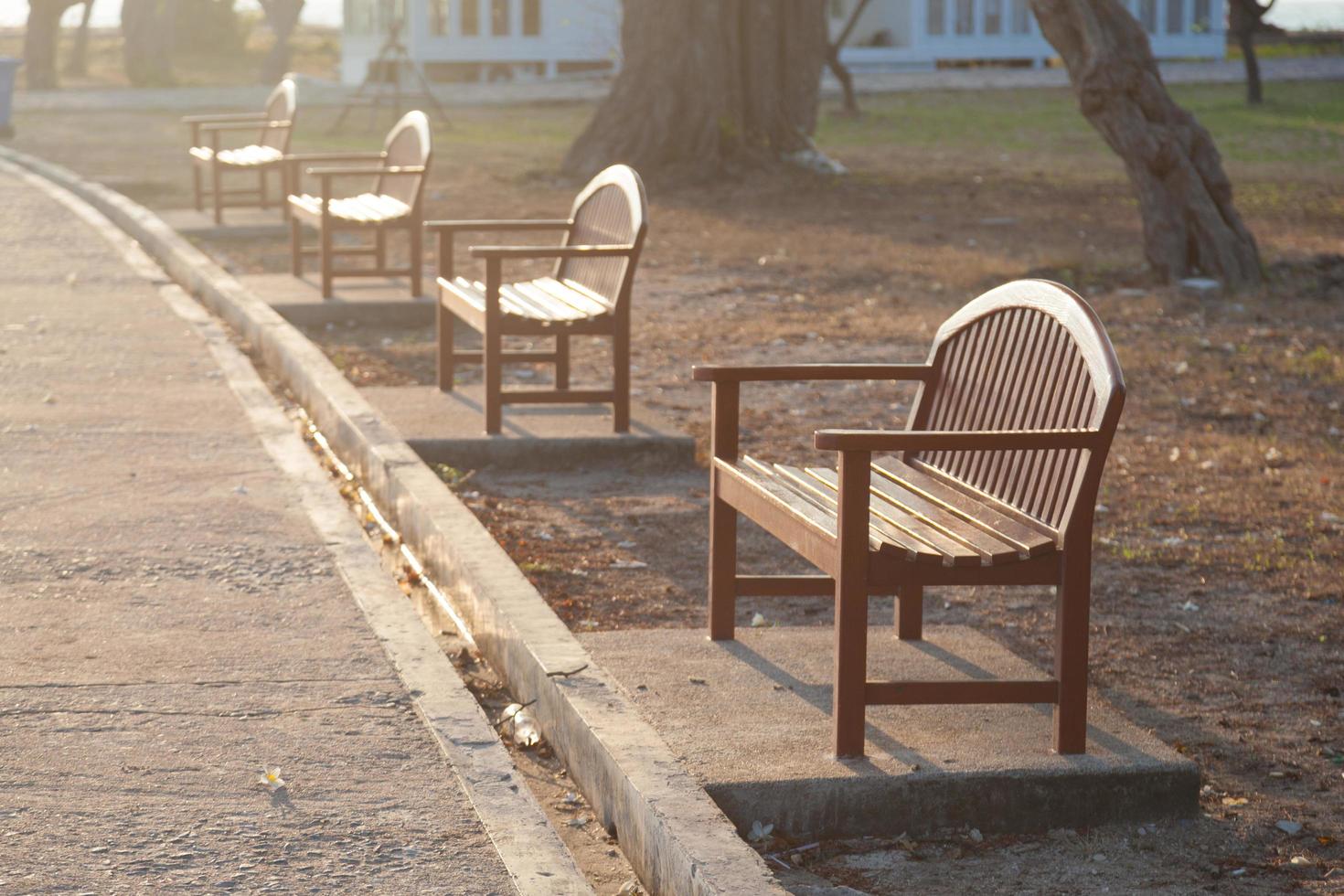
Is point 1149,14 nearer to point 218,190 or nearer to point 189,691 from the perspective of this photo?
point 218,190

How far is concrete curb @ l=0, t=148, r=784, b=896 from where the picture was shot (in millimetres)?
3559

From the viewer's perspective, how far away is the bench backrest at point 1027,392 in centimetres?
407

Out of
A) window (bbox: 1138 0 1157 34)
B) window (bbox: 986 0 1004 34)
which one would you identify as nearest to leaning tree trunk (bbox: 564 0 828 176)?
window (bbox: 986 0 1004 34)

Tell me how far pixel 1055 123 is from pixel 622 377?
79.7ft

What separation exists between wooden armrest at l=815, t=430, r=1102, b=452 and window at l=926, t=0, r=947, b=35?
143ft

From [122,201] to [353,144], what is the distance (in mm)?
10094

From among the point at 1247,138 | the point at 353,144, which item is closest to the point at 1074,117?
the point at 1247,138

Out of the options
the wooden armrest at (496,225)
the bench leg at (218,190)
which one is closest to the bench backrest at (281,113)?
the bench leg at (218,190)

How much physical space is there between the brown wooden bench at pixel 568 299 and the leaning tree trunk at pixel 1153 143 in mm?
5699

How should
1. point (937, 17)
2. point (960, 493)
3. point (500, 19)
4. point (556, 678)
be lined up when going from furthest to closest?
point (937, 17)
point (500, 19)
point (960, 493)
point (556, 678)

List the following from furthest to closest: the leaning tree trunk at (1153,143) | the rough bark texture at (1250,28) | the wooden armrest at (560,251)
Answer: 1. the rough bark texture at (1250,28)
2. the leaning tree trunk at (1153,143)
3. the wooden armrest at (560,251)

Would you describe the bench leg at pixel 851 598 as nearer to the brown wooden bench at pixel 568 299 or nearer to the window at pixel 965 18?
the brown wooden bench at pixel 568 299

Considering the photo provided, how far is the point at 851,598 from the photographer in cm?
401

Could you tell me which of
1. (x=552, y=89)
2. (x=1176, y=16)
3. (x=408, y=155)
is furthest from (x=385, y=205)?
(x=1176, y=16)
